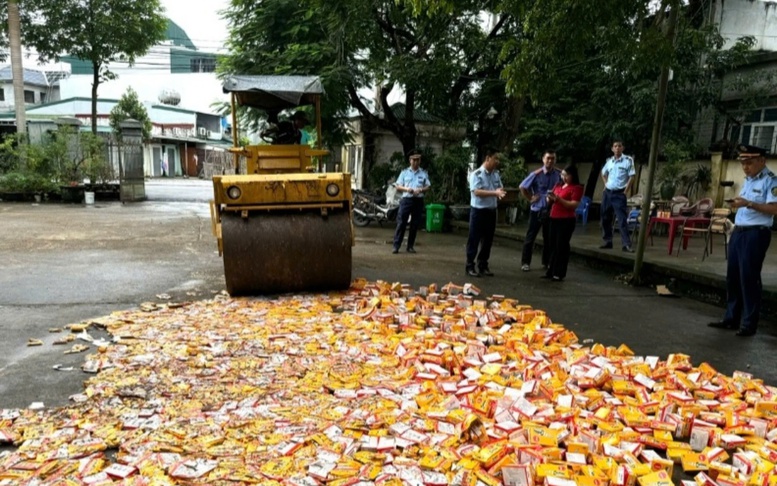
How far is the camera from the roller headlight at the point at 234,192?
5.84 m

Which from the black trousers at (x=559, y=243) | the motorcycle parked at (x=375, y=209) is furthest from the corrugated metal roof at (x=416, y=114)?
the black trousers at (x=559, y=243)

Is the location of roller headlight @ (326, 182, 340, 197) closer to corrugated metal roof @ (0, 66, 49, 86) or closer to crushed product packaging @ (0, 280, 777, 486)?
crushed product packaging @ (0, 280, 777, 486)

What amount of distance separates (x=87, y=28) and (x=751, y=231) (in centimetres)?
1953

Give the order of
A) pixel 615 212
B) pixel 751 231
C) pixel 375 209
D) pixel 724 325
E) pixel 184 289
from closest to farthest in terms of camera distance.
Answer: pixel 751 231 < pixel 724 325 < pixel 184 289 < pixel 615 212 < pixel 375 209

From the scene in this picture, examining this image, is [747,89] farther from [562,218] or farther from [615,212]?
[562,218]

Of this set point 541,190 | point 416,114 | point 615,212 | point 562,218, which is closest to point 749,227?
point 562,218

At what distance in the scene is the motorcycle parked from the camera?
45.2 feet

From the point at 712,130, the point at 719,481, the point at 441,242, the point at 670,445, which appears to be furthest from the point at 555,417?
the point at 712,130

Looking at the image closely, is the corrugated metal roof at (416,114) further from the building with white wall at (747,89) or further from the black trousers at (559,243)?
the black trousers at (559,243)

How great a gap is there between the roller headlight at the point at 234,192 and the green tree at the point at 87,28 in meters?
15.2

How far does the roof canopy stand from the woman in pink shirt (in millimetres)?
3445

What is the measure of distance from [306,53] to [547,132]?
660 centimetres

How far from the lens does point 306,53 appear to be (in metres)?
12.6

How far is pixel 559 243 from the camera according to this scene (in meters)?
7.65
